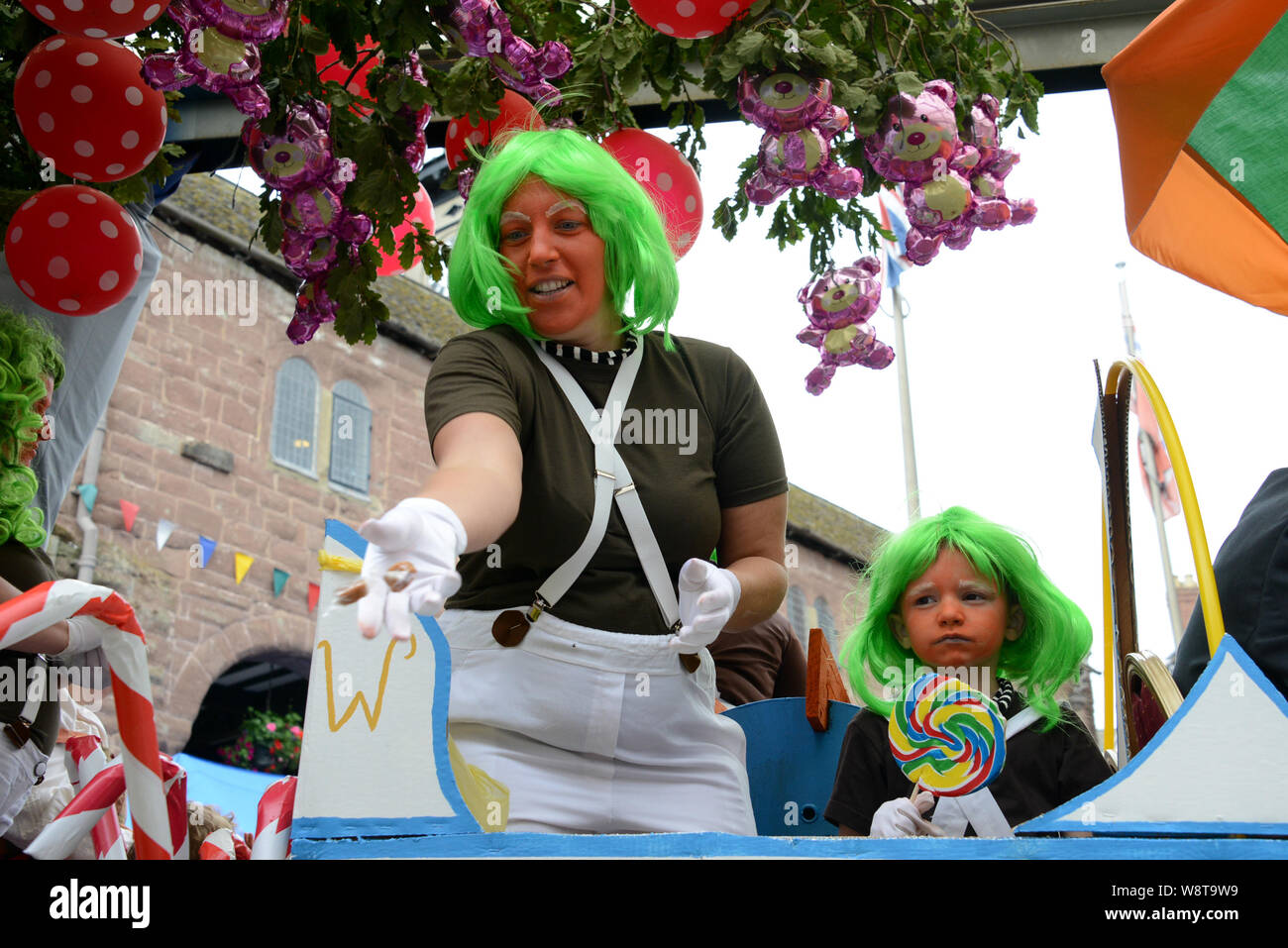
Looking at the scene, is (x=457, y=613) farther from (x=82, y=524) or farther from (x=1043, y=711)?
(x=82, y=524)

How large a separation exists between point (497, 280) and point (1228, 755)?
4.19 feet

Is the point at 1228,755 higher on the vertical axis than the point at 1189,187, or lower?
lower

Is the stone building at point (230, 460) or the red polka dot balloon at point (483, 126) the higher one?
the stone building at point (230, 460)

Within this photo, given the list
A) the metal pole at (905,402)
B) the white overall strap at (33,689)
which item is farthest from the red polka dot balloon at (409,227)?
the metal pole at (905,402)

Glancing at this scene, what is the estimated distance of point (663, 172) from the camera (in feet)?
10.9

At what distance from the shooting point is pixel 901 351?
49.9ft

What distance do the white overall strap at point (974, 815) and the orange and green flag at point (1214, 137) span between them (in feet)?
3.28

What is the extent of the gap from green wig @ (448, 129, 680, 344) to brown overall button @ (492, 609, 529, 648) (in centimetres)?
48

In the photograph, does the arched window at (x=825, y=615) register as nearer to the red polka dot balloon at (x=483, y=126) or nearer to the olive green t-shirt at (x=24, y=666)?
the red polka dot balloon at (x=483, y=126)

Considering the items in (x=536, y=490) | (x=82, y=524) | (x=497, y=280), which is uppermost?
(x=82, y=524)

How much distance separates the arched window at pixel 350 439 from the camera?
12336 mm

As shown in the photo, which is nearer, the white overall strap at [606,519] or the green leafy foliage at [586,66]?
the white overall strap at [606,519]
